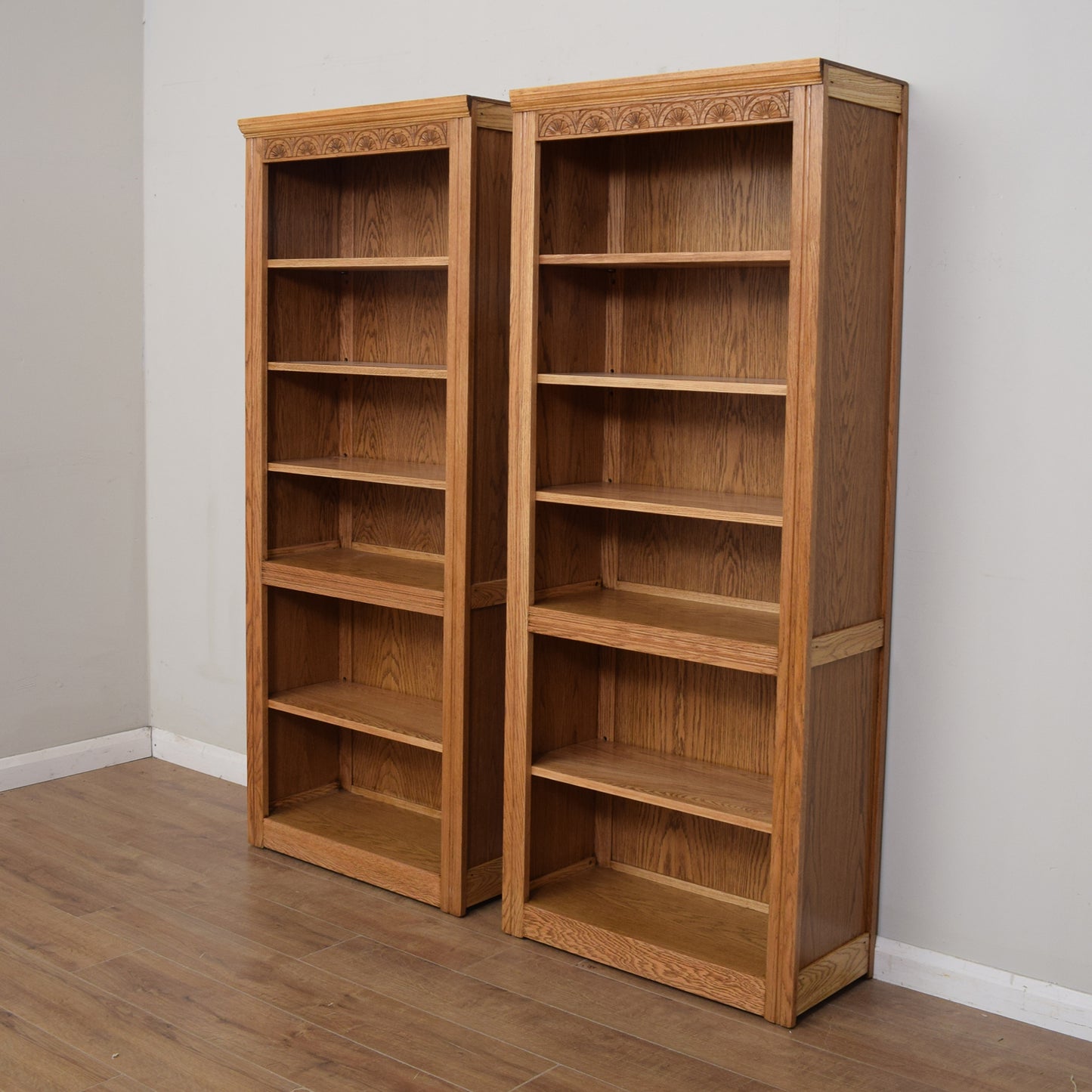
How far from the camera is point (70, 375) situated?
4766 millimetres

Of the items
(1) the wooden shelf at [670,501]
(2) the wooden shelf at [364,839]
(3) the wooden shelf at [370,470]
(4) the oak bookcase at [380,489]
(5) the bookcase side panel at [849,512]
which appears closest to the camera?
(5) the bookcase side panel at [849,512]

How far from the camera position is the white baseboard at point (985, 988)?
3.05 metres

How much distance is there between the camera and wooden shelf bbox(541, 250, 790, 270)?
116 inches

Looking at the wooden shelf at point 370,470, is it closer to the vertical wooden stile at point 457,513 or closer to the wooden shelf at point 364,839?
the vertical wooden stile at point 457,513

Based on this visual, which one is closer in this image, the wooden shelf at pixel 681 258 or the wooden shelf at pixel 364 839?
the wooden shelf at pixel 681 258

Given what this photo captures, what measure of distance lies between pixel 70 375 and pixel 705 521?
2.55 metres

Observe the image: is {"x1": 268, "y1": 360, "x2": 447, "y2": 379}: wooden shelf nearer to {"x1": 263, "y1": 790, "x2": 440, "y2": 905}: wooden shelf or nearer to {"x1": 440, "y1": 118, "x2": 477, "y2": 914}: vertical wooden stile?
{"x1": 440, "y1": 118, "x2": 477, "y2": 914}: vertical wooden stile

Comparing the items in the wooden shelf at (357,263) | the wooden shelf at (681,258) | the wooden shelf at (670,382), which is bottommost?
the wooden shelf at (670,382)

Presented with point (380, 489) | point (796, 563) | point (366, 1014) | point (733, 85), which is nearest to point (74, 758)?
point (380, 489)

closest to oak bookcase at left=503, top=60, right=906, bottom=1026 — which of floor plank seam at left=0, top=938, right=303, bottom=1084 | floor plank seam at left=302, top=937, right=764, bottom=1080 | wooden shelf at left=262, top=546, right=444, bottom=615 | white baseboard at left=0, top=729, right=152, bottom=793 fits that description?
floor plank seam at left=302, top=937, right=764, bottom=1080

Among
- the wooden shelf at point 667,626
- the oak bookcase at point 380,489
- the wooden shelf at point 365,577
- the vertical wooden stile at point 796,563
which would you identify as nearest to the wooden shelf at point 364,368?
the oak bookcase at point 380,489

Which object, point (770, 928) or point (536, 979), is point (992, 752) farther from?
point (536, 979)

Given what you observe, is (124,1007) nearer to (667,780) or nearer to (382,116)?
(667,780)

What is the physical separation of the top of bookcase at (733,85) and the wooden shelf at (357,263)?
0.51 meters
